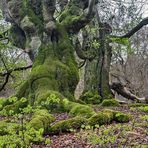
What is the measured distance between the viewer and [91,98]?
1620cm

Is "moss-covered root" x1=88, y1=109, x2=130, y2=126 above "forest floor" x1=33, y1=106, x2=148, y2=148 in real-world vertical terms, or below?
above

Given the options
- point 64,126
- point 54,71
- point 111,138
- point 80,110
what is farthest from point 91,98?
point 111,138

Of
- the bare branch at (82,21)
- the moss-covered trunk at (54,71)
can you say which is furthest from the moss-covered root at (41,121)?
the bare branch at (82,21)

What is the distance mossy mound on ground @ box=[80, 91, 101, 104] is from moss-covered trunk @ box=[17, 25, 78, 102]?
3.68 m

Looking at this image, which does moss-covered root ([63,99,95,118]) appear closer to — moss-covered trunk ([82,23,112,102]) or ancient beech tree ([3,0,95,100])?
ancient beech tree ([3,0,95,100])

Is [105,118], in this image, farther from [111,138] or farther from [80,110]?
[111,138]

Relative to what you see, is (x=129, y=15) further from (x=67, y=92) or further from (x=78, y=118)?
(x=78, y=118)

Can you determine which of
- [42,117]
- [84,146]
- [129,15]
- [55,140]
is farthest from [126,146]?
[129,15]

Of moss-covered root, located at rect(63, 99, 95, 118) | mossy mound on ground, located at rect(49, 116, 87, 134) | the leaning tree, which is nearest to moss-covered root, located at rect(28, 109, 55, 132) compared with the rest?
mossy mound on ground, located at rect(49, 116, 87, 134)

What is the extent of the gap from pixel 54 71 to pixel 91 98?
4.56 metres

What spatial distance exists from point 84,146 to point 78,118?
5.06 ft

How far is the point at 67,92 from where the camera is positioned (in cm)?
1217

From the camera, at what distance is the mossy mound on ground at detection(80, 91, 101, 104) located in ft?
52.7

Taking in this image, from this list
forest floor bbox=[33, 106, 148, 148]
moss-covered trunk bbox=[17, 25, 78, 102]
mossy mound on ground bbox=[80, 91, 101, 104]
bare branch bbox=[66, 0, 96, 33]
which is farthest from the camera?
mossy mound on ground bbox=[80, 91, 101, 104]
